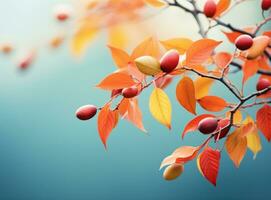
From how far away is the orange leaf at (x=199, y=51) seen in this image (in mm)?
398

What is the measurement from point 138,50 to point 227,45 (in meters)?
1.14

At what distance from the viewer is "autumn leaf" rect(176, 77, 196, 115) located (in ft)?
1.32

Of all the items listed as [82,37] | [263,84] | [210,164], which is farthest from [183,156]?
[82,37]

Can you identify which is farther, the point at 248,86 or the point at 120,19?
the point at 248,86

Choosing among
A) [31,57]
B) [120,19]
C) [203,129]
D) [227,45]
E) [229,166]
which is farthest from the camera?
[229,166]

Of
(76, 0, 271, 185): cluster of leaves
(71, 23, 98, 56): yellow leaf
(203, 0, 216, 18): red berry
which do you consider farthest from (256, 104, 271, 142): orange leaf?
(71, 23, 98, 56): yellow leaf

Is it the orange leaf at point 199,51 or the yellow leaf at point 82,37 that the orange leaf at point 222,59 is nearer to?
the orange leaf at point 199,51

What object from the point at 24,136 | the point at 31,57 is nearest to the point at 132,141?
the point at 24,136

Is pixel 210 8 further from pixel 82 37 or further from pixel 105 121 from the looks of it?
pixel 82 37

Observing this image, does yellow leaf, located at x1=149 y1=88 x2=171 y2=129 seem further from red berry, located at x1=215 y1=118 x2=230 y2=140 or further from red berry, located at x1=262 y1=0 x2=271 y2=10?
red berry, located at x1=262 y1=0 x2=271 y2=10

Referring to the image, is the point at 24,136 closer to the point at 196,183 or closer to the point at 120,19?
the point at 196,183

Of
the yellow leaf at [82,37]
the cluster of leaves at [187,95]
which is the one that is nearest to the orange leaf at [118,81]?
the cluster of leaves at [187,95]

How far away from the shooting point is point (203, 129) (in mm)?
406

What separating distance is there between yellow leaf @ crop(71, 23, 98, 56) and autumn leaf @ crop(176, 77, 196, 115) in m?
0.33
